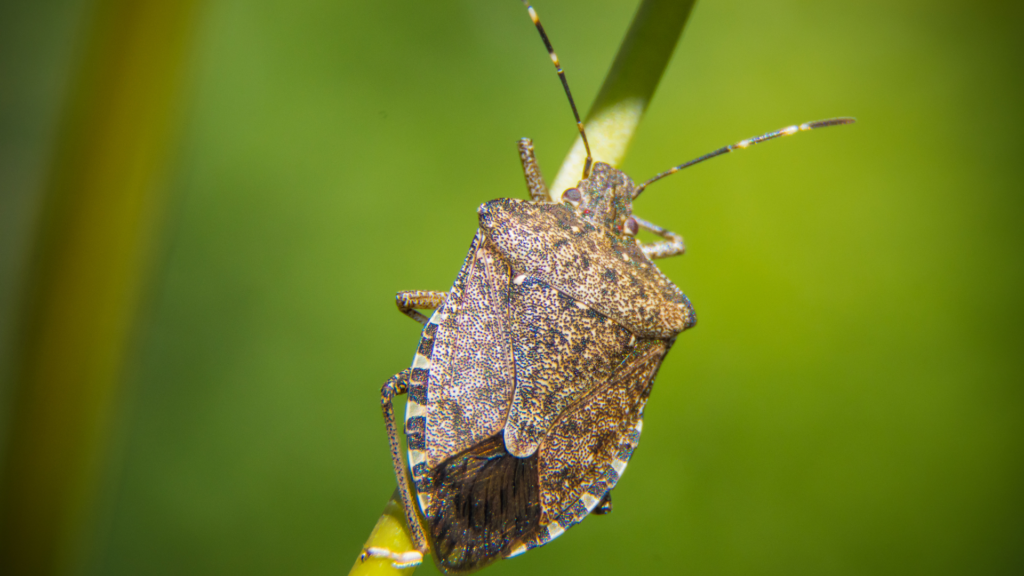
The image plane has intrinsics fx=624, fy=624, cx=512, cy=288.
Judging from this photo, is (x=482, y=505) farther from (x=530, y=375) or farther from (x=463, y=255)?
(x=463, y=255)

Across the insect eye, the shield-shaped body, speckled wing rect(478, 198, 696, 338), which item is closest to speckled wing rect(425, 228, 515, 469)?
the shield-shaped body

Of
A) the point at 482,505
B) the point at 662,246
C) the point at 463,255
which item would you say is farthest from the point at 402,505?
the point at 463,255

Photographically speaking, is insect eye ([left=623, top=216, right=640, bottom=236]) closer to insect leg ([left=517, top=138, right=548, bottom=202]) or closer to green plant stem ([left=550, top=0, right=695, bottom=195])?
insect leg ([left=517, top=138, right=548, bottom=202])

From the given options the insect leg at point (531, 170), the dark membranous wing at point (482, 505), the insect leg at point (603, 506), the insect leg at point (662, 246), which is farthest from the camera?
the insect leg at point (662, 246)

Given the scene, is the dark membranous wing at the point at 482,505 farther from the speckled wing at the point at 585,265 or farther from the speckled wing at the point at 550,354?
the speckled wing at the point at 585,265

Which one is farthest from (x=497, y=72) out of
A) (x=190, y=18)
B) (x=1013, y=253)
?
(x=1013, y=253)

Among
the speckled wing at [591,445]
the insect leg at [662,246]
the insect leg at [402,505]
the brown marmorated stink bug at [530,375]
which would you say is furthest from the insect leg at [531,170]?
the insect leg at [402,505]
